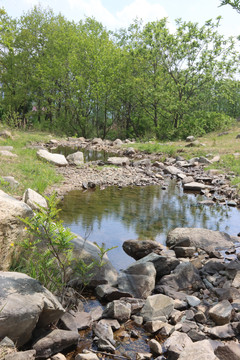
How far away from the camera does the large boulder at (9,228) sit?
3814 millimetres

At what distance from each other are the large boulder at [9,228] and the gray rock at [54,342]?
43.9 inches

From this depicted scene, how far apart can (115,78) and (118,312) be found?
90.1 ft

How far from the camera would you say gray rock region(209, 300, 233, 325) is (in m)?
3.67

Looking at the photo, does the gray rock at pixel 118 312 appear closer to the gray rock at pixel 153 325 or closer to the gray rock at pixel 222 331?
the gray rock at pixel 153 325

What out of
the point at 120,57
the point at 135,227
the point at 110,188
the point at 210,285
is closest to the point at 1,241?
the point at 210,285

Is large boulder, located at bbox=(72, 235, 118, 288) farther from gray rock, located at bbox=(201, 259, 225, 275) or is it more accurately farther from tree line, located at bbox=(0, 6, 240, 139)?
tree line, located at bbox=(0, 6, 240, 139)

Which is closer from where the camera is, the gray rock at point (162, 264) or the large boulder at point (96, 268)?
the large boulder at point (96, 268)

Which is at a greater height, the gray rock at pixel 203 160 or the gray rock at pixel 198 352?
the gray rock at pixel 203 160

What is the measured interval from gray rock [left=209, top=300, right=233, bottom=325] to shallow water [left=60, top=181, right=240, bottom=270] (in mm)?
2075

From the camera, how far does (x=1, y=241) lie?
12.4 ft

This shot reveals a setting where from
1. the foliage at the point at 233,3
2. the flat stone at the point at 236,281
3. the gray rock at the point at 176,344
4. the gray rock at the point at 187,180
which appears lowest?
the gray rock at the point at 176,344

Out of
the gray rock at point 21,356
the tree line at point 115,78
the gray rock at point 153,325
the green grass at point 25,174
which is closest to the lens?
the gray rock at point 21,356

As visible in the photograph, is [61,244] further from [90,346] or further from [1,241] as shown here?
[90,346]

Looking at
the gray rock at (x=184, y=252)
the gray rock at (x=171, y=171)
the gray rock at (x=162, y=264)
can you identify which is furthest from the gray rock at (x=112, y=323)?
the gray rock at (x=171, y=171)
